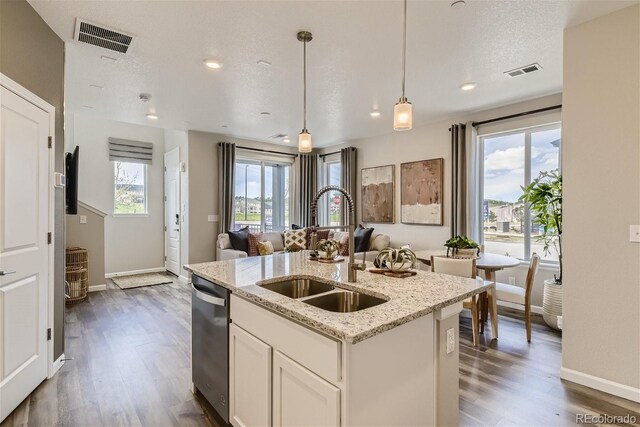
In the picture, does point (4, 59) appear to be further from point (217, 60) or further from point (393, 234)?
point (393, 234)

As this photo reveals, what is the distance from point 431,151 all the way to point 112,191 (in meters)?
5.99

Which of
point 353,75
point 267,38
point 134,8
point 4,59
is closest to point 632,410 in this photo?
point 353,75

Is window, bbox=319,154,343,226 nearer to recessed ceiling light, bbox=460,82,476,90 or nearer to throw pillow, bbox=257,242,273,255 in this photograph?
throw pillow, bbox=257,242,273,255

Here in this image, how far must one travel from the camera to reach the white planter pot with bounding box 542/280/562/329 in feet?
11.3

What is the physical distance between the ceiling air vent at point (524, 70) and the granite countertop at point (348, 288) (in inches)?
96.4

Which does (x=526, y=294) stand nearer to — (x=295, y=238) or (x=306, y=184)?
(x=295, y=238)

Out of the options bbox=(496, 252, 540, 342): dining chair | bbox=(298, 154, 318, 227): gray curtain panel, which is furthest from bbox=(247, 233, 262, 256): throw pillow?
bbox=(496, 252, 540, 342): dining chair

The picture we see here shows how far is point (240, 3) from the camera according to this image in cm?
216

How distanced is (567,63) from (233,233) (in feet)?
16.1

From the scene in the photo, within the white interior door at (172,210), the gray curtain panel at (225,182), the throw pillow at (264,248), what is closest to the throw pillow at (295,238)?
the throw pillow at (264,248)

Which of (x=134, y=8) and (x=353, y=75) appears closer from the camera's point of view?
(x=134, y=8)

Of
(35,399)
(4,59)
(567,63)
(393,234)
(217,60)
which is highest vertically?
(217,60)

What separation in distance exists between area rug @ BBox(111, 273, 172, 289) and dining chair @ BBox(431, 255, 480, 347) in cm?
486

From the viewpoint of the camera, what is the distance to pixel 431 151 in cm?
516
